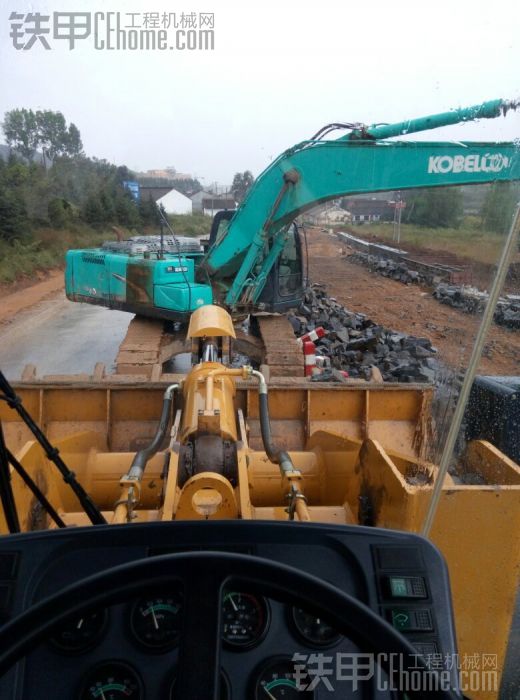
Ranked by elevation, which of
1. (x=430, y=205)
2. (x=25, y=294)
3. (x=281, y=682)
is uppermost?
(x=430, y=205)

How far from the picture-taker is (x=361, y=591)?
147 centimetres

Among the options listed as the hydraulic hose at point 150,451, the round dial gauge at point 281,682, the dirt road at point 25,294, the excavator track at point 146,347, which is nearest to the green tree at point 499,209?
the round dial gauge at point 281,682

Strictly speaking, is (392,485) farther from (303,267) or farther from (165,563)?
(303,267)

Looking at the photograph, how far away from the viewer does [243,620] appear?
4.79ft

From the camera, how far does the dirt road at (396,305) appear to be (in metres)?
10.9

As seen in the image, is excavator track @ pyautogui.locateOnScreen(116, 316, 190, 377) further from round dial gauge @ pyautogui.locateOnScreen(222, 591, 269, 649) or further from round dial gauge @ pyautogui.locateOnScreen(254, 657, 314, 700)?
round dial gauge @ pyautogui.locateOnScreen(254, 657, 314, 700)

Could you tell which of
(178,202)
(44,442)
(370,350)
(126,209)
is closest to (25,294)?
(126,209)

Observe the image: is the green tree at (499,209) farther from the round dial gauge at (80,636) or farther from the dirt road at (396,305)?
the round dial gauge at (80,636)

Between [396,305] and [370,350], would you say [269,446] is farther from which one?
[396,305]

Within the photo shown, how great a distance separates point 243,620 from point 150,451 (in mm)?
2070

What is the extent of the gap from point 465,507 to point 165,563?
1901 millimetres

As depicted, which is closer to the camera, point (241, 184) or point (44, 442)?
point (44, 442)

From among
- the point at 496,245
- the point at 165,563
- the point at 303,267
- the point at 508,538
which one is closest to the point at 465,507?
the point at 508,538

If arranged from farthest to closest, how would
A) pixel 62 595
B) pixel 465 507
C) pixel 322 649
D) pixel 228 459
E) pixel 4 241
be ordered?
pixel 4 241 < pixel 228 459 < pixel 465 507 < pixel 322 649 < pixel 62 595
